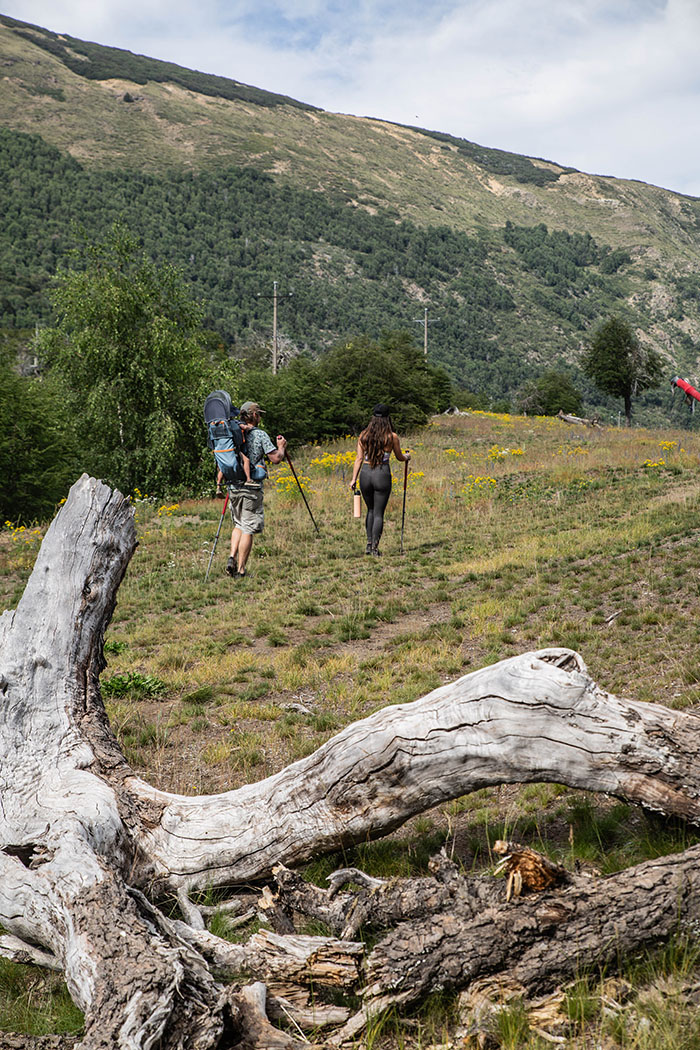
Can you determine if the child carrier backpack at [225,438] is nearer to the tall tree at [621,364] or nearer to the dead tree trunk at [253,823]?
the dead tree trunk at [253,823]

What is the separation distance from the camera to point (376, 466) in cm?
1205

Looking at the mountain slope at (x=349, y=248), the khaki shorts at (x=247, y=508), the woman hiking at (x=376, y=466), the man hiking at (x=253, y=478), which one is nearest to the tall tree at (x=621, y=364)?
the woman hiking at (x=376, y=466)

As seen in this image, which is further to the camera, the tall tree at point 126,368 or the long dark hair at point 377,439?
the tall tree at point 126,368

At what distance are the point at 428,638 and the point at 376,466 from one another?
4772mm

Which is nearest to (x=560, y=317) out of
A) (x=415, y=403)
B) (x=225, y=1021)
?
(x=415, y=403)

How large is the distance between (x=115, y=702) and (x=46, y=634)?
215cm

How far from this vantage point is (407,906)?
2824 mm

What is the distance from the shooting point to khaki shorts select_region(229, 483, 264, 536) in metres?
10.6

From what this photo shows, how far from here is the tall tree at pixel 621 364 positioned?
49.1m

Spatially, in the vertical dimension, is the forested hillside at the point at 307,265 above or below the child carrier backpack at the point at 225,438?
above

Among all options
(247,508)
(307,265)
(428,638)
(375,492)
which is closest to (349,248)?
(307,265)

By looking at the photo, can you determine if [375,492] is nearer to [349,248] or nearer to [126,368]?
[126,368]

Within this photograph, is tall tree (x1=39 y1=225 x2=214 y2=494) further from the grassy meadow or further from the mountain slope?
the mountain slope

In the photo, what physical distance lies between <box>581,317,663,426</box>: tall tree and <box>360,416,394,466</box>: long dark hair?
135 ft
